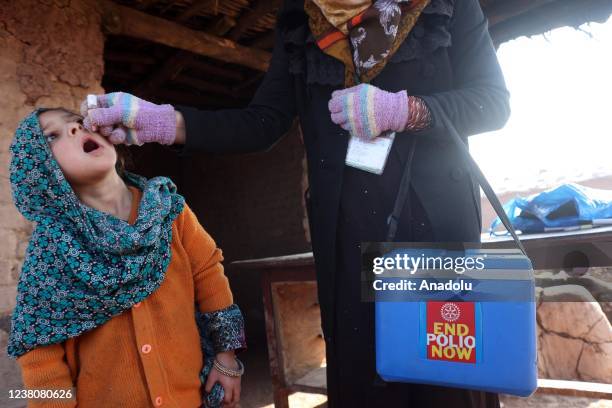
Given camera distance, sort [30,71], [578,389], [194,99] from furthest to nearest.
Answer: [194,99]
[30,71]
[578,389]

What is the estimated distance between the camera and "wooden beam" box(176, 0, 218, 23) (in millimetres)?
3441

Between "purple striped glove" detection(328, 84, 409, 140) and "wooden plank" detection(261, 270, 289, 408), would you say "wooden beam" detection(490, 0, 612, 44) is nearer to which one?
"wooden plank" detection(261, 270, 289, 408)

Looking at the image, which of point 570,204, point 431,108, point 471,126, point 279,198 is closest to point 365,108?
point 431,108

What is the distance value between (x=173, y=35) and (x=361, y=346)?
3299mm

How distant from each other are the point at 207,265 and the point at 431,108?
943 millimetres

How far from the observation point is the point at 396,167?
44.4 inches

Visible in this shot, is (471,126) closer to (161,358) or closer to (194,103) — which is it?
(161,358)

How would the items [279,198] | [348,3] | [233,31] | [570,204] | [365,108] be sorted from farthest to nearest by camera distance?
1. [279,198]
2. [233,31]
3. [570,204]
4. [348,3]
5. [365,108]

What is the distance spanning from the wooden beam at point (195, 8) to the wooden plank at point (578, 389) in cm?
347

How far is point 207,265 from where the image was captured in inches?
62.2

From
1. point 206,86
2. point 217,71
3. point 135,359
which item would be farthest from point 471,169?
point 206,86

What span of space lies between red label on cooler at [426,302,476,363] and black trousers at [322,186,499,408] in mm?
205

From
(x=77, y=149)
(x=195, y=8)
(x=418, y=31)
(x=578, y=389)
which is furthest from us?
(x=195, y=8)

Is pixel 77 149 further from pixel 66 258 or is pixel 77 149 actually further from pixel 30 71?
pixel 30 71
